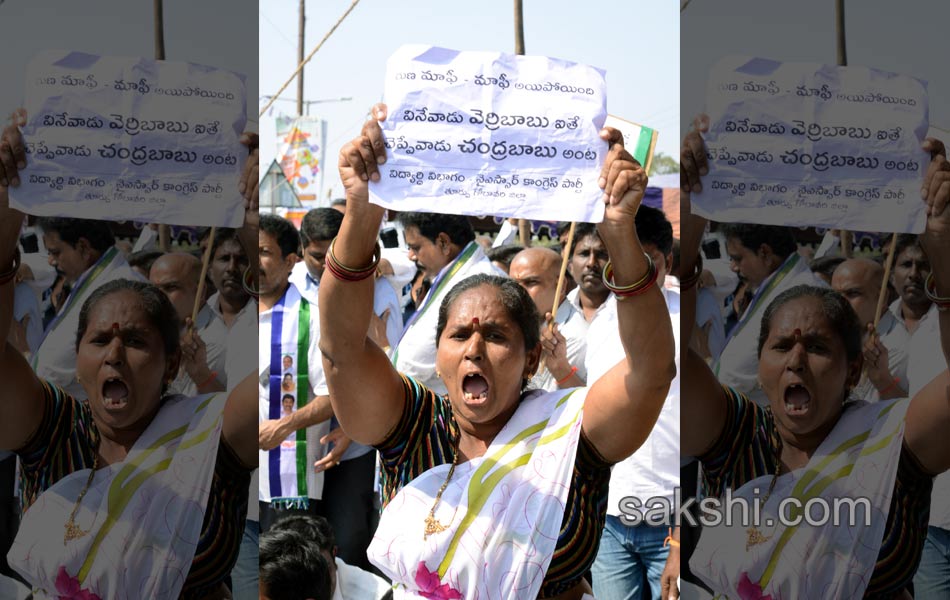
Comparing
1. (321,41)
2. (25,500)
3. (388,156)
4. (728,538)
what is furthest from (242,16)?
(728,538)

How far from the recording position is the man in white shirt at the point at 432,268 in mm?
→ 3908

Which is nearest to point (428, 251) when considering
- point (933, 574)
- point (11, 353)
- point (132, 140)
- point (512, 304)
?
point (512, 304)

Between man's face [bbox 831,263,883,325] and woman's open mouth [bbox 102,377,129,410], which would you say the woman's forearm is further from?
woman's open mouth [bbox 102,377,129,410]

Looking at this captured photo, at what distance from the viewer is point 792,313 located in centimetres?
315

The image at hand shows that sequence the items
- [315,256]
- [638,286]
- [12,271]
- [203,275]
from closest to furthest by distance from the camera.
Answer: [638,286] → [12,271] → [203,275] → [315,256]

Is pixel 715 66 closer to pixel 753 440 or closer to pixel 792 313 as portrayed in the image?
pixel 792 313

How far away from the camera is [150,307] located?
2.98m

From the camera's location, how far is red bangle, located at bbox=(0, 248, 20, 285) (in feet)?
9.50

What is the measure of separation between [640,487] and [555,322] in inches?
26.8

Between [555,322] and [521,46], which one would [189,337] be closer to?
[555,322]

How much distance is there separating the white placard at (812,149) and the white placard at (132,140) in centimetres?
136

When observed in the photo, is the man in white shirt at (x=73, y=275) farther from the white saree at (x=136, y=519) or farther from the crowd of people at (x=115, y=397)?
the white saree at (x=136, y=519)

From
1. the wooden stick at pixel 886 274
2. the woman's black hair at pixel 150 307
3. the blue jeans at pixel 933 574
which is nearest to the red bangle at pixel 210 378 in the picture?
the woman's black hair at pixel 150 307

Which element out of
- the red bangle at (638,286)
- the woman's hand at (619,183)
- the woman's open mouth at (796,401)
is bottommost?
the woman's open mouth at (796,401)
